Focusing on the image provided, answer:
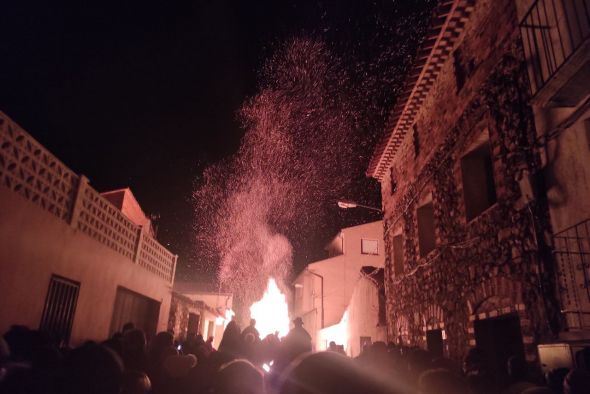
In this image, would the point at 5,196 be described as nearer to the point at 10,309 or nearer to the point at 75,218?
the point at 10,309

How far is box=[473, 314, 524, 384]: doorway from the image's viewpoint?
6.82 m

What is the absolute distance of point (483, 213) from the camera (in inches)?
272

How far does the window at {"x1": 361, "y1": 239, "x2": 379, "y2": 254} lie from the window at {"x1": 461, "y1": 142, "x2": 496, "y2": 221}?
22.3 m

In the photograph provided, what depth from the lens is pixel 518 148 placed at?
5.82 meters

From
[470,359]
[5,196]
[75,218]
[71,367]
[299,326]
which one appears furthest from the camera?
[75,218]

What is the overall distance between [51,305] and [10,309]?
1.19 meters

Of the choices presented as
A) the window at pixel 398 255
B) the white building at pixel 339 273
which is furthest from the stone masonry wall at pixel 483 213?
the white building at pixel 339 273

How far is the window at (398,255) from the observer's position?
42.6 ft

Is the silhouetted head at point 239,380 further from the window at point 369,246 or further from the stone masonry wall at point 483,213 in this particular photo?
the window at point 369,246

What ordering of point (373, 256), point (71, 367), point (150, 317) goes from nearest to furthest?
point (71, 367) < point (150, 317) < point (373, 256)

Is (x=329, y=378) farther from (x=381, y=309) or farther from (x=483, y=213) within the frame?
(x=381, y=309)

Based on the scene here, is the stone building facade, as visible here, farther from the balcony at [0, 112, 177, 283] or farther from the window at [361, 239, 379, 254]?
the window at [361, 239, 379, 254]

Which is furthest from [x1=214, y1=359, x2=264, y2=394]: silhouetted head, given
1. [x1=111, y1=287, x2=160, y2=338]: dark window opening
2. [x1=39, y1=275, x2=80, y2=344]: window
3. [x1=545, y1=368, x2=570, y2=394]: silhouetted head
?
[x1=111, y1=287, x2=160, y2=338]: dark window opening

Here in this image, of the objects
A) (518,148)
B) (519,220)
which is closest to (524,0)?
(518,148)
